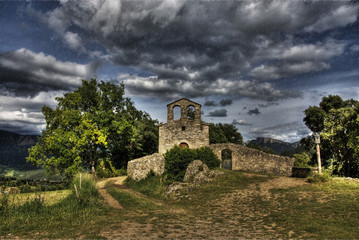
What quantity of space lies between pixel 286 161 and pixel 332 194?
13240mm

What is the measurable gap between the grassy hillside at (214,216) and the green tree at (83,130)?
9.92 m

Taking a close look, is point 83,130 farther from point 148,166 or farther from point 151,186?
point 151,186

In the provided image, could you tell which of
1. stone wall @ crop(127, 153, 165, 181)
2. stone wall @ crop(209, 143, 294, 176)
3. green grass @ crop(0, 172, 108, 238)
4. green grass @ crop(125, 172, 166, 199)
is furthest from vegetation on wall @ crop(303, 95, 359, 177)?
green grass @ crop(0, 172, 108, 238)

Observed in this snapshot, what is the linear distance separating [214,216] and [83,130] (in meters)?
17.2

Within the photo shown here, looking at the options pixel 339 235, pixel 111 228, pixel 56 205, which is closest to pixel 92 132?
pixel 56 205

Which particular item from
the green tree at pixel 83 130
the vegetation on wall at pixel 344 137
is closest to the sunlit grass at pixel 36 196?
the green tree at pixel 83 130

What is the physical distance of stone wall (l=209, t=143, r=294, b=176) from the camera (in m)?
23.8

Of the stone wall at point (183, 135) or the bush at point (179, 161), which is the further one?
the stone wall at point (183, 135)

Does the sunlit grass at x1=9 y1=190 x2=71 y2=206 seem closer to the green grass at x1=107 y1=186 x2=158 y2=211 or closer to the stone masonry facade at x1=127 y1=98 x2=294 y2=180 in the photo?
the green grass at x1=107 y1=186 x2=158 y2=211

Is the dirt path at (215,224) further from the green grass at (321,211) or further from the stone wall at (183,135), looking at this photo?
the stone wall at (183,135)

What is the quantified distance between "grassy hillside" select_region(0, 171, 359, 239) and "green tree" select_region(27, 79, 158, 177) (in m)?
9.92

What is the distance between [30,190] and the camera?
17109 millimetres

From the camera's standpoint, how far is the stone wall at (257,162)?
23812mm

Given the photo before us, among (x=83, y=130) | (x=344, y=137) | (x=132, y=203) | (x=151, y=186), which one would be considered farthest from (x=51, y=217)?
(x=344, y=137)
